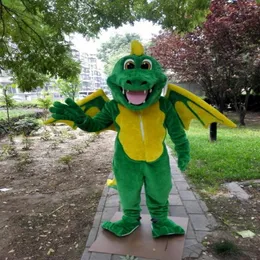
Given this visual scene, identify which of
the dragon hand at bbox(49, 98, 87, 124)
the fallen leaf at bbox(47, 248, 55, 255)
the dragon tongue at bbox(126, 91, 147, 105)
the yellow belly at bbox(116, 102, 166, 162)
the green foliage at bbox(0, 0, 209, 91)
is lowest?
the fallen leaf at bbox(47, 248, 55, 255)

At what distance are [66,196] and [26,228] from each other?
3.11 feet

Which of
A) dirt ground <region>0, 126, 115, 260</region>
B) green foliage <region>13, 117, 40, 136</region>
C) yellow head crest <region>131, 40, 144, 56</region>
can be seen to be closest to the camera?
yellow head crest <region>131, 40, 144, 56</region>

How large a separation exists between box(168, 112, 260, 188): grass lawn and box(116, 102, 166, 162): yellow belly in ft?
6.39

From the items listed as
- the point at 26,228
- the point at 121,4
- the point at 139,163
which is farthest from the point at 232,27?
the point at 26,228

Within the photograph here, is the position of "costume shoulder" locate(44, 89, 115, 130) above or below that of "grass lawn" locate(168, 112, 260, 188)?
above

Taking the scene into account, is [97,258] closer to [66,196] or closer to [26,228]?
[26,228]

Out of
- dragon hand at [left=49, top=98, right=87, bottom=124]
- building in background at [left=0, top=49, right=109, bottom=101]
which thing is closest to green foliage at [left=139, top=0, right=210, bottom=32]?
building in background at [left=0, top=49, right=109, bottom=101]

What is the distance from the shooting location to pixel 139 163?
2449 mm

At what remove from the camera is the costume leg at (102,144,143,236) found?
246 centimetres

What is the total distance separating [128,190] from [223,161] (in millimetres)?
3248

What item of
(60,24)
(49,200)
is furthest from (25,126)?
(49,200)

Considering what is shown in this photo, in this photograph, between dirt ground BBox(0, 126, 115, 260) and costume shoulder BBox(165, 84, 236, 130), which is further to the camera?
dirt ground BBox(0, 126, 115, 260)

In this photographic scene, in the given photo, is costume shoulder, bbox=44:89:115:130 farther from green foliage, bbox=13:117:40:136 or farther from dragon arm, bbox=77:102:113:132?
green foliage, bbox=13:117:40:136

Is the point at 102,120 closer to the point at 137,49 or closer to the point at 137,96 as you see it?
the point at 137,96
